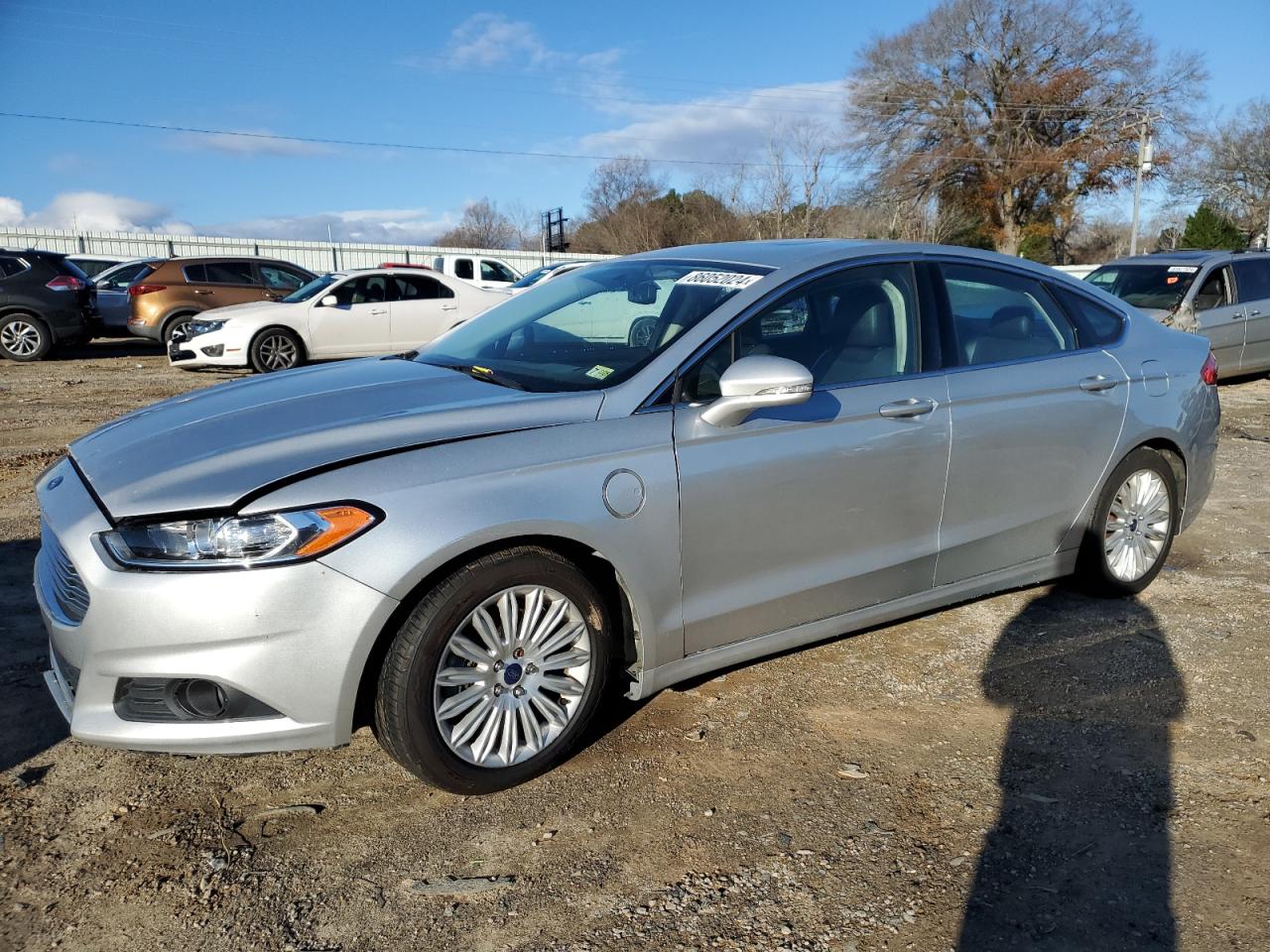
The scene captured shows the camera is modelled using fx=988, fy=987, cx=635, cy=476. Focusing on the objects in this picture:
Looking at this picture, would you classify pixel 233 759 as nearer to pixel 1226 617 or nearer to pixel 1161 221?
pixel 1226 617

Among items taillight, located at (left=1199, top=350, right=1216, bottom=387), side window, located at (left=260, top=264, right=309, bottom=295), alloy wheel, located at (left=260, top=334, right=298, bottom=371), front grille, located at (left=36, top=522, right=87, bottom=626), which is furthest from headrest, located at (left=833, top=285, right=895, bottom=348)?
side window, located at (left=260, top=264, right=309, bottom=295)

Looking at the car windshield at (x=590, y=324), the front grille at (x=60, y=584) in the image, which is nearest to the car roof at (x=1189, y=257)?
the car windshield at (x=590, y=324)

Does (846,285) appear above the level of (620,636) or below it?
above

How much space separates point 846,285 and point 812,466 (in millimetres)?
784

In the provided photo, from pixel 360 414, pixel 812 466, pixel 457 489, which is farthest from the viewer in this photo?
pixel 812 466

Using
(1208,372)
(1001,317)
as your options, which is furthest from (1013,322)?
(1208,372)

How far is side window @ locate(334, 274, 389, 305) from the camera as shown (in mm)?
13594

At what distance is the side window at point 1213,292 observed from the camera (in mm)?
11211

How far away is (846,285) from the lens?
12.1 feet

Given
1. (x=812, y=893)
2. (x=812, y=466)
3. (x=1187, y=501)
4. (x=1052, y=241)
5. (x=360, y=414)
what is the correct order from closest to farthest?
(x=812, y=893) < (x=360, y=414) < (x=812, y=466) < (x=1187, y=501) < (x=1052, y=241)

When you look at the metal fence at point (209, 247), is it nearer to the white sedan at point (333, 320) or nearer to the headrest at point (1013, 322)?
the white sedan at point (333, 320)

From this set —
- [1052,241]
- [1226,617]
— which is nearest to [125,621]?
[1226,617]

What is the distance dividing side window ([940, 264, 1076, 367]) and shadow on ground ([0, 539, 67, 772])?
3580mm

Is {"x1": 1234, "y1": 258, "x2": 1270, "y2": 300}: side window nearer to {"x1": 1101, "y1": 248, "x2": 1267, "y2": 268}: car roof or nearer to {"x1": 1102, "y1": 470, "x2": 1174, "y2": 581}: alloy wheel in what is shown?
{"x1": 1101, "y1": 248, "x2": 1267, "y2": 268}: car roof
